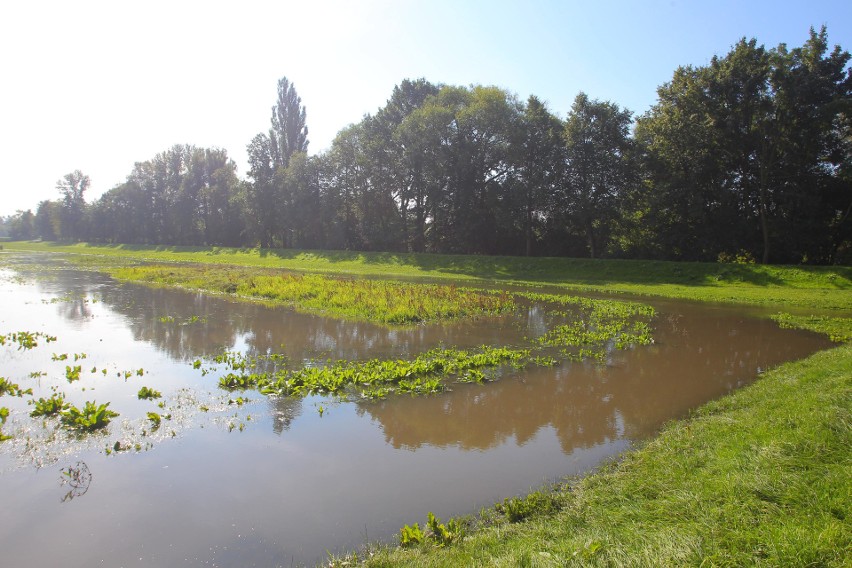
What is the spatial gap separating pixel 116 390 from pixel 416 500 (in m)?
7.53

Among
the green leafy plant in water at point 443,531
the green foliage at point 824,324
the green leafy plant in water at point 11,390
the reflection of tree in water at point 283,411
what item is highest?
the green foliage at point 824,324

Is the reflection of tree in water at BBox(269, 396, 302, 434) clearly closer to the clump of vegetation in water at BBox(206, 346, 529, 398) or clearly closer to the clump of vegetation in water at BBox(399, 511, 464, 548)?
the clump of vegetation in water at BBox(206, 346, 529, 398)

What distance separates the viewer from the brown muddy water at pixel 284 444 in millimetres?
5332

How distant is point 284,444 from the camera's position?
767cm

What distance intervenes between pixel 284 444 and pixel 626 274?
32.0 meters

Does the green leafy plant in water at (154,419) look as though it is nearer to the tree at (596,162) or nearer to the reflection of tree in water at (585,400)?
the reflection of tree in water at (585,400)

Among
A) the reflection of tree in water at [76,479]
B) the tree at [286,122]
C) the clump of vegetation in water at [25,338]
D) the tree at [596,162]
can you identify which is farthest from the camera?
the tree at [286,122]

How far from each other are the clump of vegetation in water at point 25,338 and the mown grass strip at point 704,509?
13.6m

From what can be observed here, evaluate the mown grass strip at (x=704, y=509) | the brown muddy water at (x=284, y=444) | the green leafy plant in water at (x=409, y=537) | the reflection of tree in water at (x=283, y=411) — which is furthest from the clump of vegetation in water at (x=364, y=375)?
the green leafy plant in water at (x=409, y=537)

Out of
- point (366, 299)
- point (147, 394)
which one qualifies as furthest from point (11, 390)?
point (366, 299)

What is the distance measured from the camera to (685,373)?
12156 millimetres

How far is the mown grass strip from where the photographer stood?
13.1 ft

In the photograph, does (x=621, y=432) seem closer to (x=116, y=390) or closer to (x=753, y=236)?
(x=116, y=390)

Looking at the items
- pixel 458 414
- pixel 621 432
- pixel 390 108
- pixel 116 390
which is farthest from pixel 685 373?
pixel 390 108
